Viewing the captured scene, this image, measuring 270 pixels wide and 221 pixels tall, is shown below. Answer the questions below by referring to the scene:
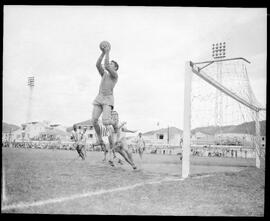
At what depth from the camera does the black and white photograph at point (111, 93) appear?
6203 mm

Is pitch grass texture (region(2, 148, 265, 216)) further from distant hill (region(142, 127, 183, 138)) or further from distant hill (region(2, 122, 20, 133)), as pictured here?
distant hill (region(142, 127, 183, 138))

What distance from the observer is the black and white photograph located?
6.20 m

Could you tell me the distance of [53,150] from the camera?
7.07 meters

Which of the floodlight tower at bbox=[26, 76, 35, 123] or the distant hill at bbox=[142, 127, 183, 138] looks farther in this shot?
the distant hill at bbox=[142, 127, 183, 138]

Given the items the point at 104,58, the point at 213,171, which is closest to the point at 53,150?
the point at 104,58

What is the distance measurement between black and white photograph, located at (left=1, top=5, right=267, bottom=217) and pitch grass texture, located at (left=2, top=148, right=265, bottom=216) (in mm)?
18

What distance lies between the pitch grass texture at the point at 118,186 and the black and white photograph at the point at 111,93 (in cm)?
2

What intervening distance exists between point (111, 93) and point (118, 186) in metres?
1.53

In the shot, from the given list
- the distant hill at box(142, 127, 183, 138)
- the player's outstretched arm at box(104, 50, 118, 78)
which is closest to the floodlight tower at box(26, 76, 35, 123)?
the player's outstretched arm at box(104, 50, 118, 78)

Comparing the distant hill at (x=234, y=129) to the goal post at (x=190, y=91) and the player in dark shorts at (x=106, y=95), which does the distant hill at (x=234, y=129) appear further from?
the player in dark shorts at (x=106, y=95)

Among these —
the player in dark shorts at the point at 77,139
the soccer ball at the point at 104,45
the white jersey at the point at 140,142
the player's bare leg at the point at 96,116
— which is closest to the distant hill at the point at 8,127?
the player in dark shorts at the point at 77,139

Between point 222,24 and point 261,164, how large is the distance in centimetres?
241

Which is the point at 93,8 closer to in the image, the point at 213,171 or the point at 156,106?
the point at 156,106
